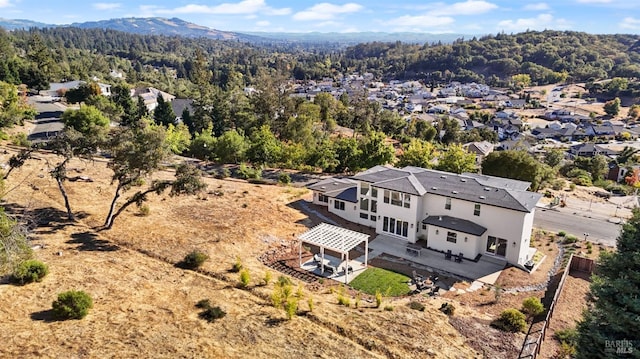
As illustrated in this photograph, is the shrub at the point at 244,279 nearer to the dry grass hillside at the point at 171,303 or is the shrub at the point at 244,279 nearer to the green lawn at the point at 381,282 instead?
the dry grass hillside at the point at 171,303

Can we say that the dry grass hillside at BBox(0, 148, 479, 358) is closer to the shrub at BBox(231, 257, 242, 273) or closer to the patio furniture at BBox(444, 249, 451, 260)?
the shrub at BBox(231, 257, 242, 273)

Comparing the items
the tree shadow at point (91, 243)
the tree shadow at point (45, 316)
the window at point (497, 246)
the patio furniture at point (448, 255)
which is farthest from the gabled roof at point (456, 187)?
the tree shadow at point (45, 316)

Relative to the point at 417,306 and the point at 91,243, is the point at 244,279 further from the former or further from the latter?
the point at 91,243

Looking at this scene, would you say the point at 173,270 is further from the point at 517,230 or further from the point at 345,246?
the point at 517,230

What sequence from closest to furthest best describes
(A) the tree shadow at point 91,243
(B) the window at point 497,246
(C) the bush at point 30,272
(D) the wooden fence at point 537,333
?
(D) the wooden fence at point 537,333 < (C) the bush at point 30,272 < (A) the tree shadow at point 91,243 < (B) the window at point 497,246

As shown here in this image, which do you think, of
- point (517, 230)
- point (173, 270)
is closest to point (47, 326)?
point (173, 270)

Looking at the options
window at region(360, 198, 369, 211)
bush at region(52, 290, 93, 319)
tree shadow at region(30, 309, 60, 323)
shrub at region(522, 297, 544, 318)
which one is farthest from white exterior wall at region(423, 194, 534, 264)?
tree shadow at region(30, 309, 60, 323)
